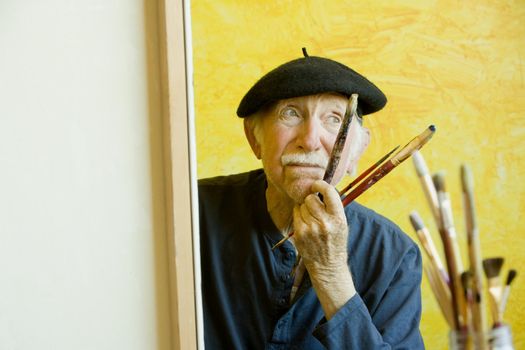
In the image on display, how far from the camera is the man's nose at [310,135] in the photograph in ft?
2.25

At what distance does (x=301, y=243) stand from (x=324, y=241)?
2 cm

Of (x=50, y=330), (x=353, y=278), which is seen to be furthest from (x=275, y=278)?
(x=50, y=330)

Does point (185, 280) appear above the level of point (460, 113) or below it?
below

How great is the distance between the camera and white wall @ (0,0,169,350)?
0.58 m

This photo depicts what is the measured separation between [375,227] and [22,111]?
34cm

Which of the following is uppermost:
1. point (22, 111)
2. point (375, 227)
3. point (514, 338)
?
point (22, 111)

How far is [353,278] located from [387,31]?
244 millimetres

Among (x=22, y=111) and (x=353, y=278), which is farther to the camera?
(x=353, y=278)

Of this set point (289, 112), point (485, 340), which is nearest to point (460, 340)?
point (485, 340)

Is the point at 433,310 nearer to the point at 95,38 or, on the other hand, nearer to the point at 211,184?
the point at 211,184

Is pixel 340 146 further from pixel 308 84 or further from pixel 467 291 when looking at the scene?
pixel 467 291

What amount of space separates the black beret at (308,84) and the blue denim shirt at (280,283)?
69 millimetres

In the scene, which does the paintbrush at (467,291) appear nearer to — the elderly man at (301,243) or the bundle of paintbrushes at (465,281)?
the bundle of paintbrushes at (465,281)

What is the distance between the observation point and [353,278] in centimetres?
69
